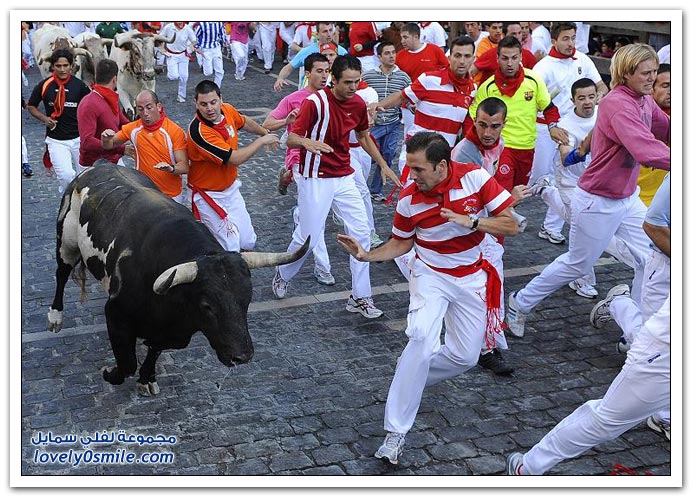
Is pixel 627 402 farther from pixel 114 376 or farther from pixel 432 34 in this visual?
pixel 432 34

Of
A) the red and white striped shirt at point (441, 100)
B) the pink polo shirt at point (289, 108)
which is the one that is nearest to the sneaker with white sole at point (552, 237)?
the red and white striped shirt at point (441, 100)

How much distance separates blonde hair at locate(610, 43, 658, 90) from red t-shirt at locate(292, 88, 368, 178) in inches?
93.5

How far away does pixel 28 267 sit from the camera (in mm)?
9531

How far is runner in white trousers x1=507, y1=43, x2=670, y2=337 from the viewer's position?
6.69m

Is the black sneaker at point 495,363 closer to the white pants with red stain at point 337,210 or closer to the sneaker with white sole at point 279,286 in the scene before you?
the white pants with red stain at point 337,210

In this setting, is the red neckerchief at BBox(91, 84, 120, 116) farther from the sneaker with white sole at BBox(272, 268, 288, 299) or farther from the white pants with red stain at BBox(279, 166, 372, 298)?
the sneaker with white sole at BBox(272, 268, 288, 299)

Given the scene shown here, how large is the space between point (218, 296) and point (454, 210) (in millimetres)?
1664

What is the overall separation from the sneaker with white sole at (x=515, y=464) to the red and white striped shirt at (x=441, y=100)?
178 inches

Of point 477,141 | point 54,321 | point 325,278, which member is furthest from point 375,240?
point 54,321

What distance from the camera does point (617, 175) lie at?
711 centimetres

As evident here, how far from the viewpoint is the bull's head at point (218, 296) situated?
227 inches
